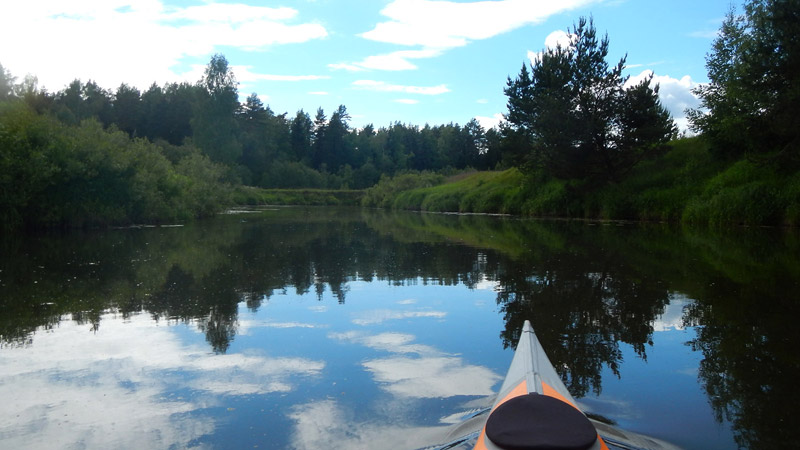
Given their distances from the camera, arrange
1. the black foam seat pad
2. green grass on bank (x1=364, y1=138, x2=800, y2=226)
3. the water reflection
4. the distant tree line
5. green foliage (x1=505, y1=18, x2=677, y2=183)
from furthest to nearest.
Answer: the distant tree line
green foliage (x1=505, y1=18, x2=677, y2=183)
green grass on bank (x1=364, y1=138, x2=800, y2=226)
the water reflection
the black foam seat pad

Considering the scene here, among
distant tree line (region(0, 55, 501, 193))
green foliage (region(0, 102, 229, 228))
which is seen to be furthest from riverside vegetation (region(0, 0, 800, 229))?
distant tree line (region(0, 55, 501, 193))

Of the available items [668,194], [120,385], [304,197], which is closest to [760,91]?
[668,194]

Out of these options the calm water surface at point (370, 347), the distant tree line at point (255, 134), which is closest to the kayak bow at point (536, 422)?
the calm water surface at point (370, 347)

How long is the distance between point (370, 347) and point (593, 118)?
28450 millimetres

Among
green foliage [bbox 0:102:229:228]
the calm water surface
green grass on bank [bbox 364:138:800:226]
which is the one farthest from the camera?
green grass on bank [bbox 364:138:800:226]

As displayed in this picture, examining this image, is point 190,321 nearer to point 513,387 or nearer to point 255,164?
point 513,387

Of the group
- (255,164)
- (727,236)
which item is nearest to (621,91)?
(727,236)

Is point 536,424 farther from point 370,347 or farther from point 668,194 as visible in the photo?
point 668,194

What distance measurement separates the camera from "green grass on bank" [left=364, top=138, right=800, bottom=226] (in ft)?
78.2

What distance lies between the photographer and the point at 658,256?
48.0ft

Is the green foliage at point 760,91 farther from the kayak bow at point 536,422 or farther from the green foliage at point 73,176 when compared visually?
the green foliage at point 73,176

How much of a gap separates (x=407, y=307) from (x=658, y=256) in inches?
320

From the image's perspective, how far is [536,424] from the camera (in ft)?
11.2

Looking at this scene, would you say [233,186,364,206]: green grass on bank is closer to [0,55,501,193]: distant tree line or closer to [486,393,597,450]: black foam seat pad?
[0,55,501,193]: distant tree line
